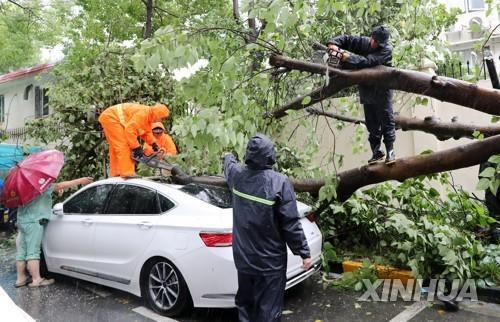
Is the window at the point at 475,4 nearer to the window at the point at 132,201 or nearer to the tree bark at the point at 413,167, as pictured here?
the tree bark at the point at 413,167

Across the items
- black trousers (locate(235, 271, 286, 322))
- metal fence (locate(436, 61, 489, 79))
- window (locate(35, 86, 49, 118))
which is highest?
window (locate(35, 86, 49, 118))

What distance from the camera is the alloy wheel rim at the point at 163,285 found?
4.36m

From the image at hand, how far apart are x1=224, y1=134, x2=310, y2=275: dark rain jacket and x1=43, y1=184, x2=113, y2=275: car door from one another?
8.41ft

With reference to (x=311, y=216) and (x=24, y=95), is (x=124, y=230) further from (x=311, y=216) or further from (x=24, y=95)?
(x=24, y=95)

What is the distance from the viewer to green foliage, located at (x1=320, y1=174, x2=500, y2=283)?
15.6ft

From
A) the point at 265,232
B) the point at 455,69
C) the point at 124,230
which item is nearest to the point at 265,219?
the point at 265,232

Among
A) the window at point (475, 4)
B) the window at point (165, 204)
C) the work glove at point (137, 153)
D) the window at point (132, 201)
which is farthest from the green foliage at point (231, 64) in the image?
the window at point (475, 4)

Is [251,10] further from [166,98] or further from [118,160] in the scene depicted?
[166,98]

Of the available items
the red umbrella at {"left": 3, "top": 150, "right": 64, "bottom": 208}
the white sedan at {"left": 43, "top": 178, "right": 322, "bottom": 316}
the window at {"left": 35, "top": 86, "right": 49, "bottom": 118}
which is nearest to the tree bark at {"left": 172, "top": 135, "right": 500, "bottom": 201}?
the white sedan at {"left": 43, "top": 178, "right": 322, "bottom": 316}

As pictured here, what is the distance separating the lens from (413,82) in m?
3.58

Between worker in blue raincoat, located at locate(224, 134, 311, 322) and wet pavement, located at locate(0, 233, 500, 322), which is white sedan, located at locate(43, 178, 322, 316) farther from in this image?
worker in blue raincoat, located at locate(224, 134, 311, 322)

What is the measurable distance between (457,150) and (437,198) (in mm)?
2159

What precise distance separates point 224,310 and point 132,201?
1659 mm

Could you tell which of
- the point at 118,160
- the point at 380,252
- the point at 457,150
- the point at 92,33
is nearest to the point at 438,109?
the point at 380,252
